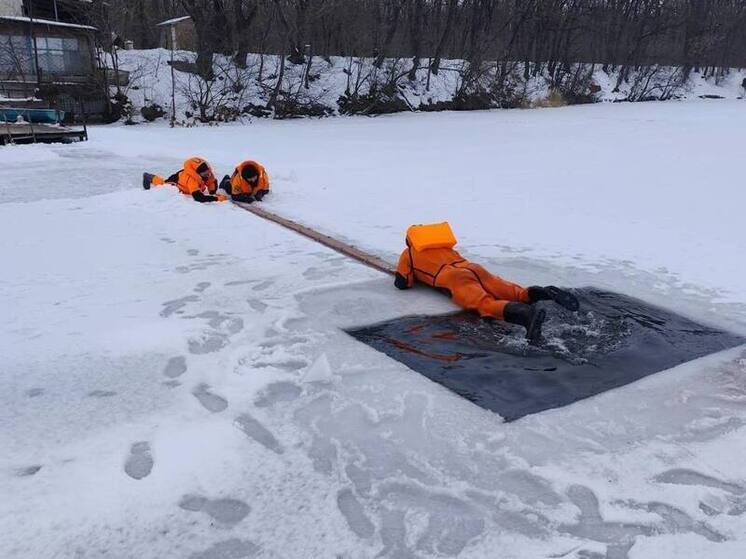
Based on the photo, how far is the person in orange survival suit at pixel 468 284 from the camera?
140 inches

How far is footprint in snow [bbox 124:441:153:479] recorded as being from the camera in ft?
7.43

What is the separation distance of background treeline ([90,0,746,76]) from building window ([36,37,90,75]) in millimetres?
1688

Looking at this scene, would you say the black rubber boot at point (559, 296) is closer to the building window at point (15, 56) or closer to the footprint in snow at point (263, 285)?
the footprint in snow at point (263, 285)

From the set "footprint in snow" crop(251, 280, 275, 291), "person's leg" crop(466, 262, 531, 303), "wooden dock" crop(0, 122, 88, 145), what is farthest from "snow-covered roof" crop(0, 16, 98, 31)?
"person's leg" crop(466, 262, 531, 303)

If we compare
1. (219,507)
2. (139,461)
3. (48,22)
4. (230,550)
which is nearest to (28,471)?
(139,461)

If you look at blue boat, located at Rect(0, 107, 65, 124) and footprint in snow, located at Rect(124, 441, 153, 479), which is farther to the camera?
blue boat, located at Rect(0, 107, 65, 124)

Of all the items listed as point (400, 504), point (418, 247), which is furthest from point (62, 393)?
point (418, 247)

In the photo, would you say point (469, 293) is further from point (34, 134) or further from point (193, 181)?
point (34, 134)

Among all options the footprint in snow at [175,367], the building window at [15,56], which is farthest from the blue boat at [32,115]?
the footprint in snow at [175,367]

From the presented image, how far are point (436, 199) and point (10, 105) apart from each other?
44.9 ft

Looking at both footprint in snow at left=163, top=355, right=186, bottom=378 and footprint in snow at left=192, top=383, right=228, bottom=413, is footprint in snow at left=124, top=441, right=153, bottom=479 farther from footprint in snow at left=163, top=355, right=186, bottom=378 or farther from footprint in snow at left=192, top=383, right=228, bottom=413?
footprint in snow at left=163, top=355, right=186, bottom=378

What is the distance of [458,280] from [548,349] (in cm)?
84

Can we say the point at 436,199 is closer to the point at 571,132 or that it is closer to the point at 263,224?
the point at 263,224

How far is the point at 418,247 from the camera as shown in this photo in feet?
→ 13.8
